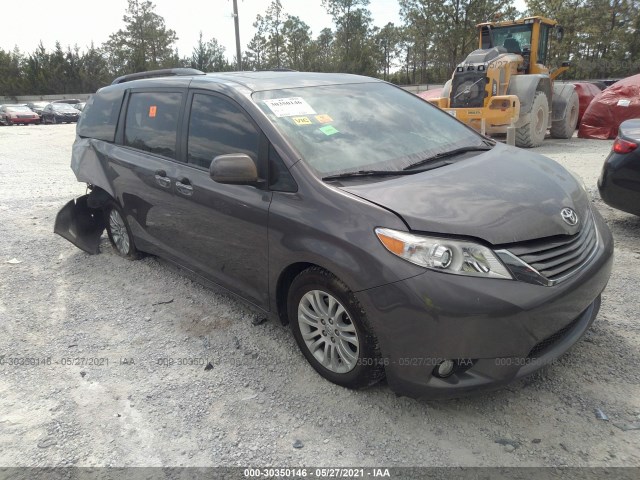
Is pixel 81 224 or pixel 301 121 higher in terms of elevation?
pixel 301 121

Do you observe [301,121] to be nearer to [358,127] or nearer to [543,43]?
[358,127]

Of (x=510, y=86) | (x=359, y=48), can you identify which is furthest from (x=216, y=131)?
(x=359, y=48)

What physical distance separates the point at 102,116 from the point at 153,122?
1.15 meters

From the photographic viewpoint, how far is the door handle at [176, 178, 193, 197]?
3.45 metres

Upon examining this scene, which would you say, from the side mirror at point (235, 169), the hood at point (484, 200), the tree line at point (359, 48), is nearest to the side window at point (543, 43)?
the hood at point (484, 200)

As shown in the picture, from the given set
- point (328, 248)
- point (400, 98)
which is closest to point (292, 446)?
point (328, 248)

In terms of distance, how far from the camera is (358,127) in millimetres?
3115

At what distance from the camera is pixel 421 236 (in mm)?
2275

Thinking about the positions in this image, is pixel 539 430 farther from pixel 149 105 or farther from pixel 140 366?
pixel 149 105

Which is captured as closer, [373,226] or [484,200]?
[373,226]

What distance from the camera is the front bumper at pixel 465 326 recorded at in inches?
84.7

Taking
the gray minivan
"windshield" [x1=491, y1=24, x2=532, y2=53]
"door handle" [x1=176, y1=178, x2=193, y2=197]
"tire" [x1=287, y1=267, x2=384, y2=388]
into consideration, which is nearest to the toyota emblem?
the gray minivan

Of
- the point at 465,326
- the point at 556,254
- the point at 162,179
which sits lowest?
the point at 465,326

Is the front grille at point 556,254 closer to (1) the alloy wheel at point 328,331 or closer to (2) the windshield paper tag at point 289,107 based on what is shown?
(1) the alloy wheel at point 328,331
